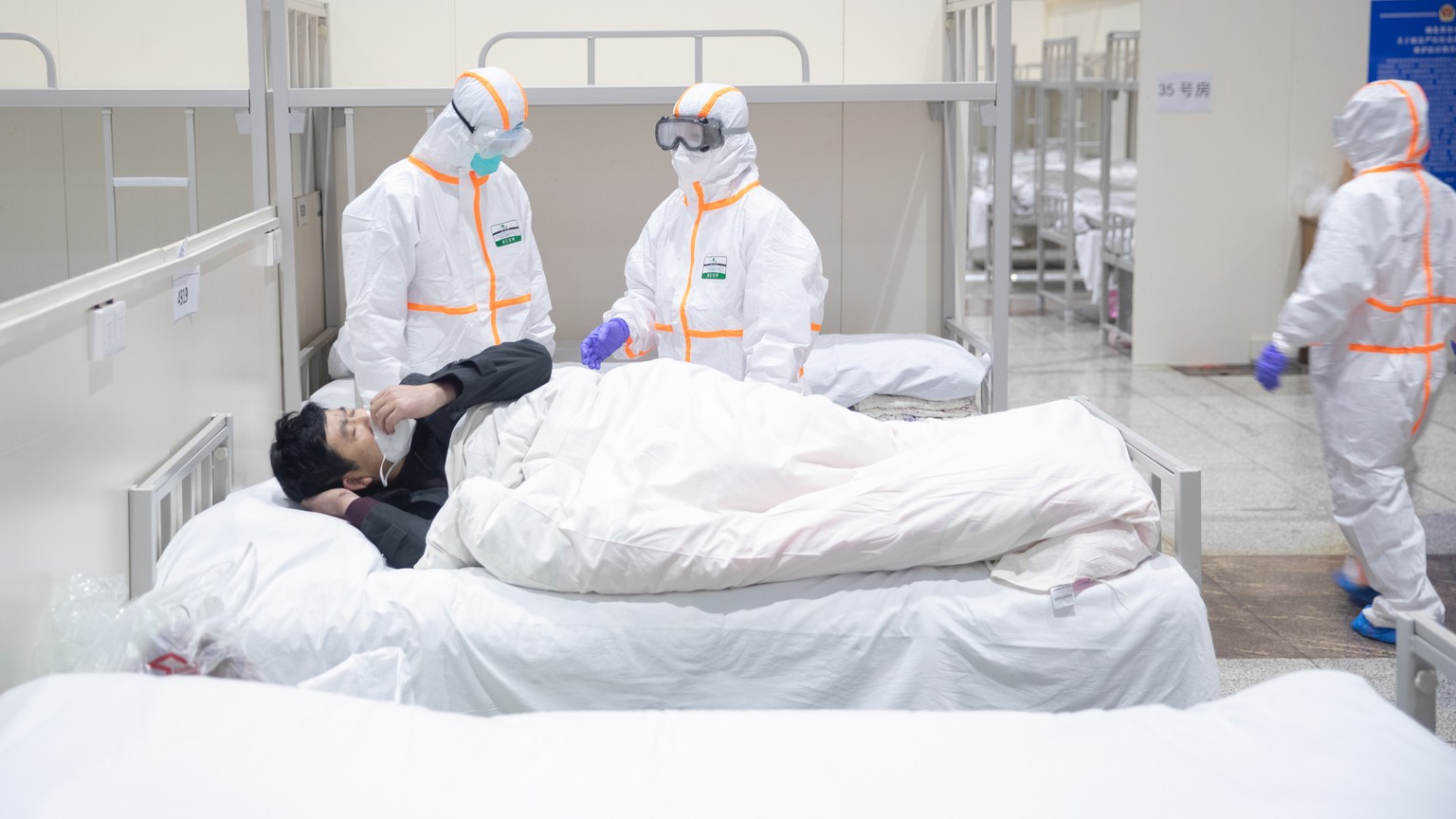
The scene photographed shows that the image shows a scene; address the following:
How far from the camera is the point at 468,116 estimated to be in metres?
3.43

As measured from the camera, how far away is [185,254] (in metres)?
2.55

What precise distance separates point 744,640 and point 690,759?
859 millimetres

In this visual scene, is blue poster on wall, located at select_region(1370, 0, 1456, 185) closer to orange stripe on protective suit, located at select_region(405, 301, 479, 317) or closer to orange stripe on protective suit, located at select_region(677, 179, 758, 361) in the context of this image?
orange stripe on protective suit, located at select_region(677, 179, 758, 361)

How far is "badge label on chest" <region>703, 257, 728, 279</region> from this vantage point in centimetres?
350

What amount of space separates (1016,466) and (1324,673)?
32.1 inches

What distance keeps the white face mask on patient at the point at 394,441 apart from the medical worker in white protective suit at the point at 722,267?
88 cm

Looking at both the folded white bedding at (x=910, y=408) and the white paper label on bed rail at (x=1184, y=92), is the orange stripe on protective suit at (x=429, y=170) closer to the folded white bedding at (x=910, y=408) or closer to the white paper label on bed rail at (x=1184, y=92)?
the folded white bedding at (x=910, y=408)

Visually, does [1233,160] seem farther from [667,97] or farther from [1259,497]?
[667,97]

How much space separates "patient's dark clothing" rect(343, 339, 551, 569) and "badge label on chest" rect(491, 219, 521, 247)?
3.25ft

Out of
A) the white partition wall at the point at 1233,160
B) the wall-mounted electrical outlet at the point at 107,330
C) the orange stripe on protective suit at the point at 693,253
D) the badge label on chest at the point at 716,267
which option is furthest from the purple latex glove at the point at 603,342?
the white partition wall at the point at 1233,160

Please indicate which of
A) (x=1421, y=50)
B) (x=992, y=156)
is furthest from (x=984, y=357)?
(x=1421, y=50)

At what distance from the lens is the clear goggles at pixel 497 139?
3.46 metres

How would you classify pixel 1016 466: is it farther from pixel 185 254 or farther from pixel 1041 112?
pixel 1041 112

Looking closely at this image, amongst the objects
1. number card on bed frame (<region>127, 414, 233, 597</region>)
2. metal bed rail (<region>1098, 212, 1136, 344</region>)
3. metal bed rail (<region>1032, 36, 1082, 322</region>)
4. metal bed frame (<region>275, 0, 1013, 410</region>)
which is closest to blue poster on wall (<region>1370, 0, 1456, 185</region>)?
metal bed rail (<region>1098, 212, 1136, 344</region>)
